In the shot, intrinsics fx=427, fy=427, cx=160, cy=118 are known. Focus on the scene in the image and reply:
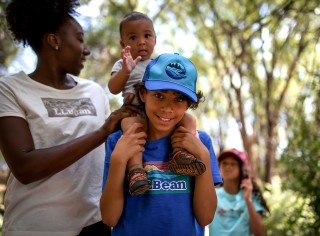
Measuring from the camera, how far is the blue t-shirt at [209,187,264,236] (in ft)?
12.8

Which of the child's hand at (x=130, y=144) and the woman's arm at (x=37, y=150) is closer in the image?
the child's hand at (x=130, y=144)

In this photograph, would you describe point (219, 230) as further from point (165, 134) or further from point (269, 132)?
point (269, 132)

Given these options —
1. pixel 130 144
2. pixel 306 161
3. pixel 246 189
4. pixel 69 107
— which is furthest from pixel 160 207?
pixel 306 161

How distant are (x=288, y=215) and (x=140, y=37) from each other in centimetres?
377

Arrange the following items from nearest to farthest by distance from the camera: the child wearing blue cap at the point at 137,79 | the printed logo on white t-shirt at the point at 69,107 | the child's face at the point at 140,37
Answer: the child wearing blue cap at the point at 137,79 → the printed logo on white t-shirt at the point at 69,107 → the child's face at the point at 140,37

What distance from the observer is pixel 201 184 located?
77.9 inches

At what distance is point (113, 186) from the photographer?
194cm

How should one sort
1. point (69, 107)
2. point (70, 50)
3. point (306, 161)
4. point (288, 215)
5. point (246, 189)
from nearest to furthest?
point (69, 107) → point (70, 50) → point (246, 189) → point (306, 161) → point (288, 215)

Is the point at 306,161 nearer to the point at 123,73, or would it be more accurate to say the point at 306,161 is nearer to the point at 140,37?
the point at 140,37

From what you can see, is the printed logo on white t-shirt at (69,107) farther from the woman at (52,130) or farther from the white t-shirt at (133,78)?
the white t-shirt at (133,78)

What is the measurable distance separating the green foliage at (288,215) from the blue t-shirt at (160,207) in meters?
2.91

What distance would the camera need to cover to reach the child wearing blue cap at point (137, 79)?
192 centimetres

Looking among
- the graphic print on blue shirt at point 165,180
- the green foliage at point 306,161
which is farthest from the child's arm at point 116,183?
the green foliage at point 306,161

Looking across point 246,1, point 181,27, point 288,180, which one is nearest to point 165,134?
point 288,180
